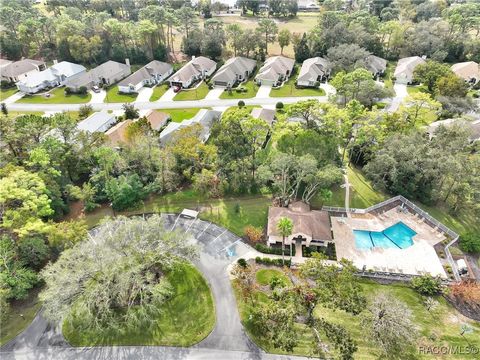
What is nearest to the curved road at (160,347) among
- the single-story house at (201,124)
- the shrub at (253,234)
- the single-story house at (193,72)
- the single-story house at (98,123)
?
the shrub at (253,234)

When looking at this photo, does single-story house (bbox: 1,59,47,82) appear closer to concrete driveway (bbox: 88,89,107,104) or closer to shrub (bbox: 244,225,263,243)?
concrete driveway (bbox: 88,89,107,104)

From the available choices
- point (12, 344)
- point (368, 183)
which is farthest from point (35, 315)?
point (368, 183)

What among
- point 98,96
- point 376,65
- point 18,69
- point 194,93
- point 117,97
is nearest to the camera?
point 117,97

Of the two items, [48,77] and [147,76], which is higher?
[48,77]

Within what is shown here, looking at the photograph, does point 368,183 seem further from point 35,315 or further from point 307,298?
point 35,315

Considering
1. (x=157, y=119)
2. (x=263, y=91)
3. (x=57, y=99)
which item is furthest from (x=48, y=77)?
(x=263, y=91)

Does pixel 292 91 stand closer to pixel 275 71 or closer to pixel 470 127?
pixel 275 71
